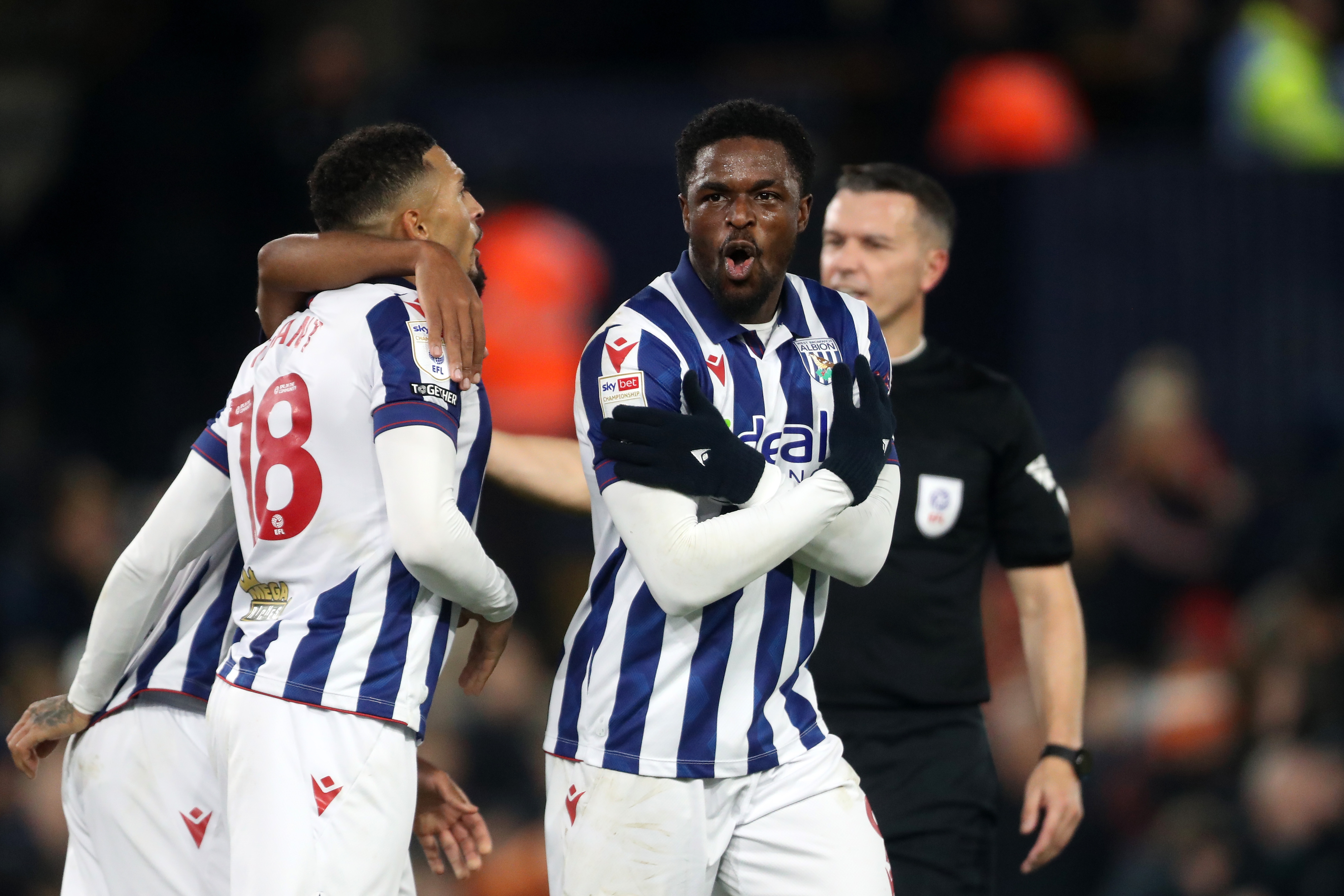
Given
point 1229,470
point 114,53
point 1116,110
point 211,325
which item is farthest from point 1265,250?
point 114,53

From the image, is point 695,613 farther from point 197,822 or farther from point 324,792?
point 197,822

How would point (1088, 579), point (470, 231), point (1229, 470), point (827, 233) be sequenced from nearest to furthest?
point (470, 231)
point (827, 233)
point (1088, 579)
point (1229, 470)

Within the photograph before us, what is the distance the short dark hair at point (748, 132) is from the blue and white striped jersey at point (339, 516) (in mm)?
677

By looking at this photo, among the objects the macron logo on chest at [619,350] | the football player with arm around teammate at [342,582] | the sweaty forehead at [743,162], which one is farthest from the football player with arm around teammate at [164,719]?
the sweaty forehead at [743,162]

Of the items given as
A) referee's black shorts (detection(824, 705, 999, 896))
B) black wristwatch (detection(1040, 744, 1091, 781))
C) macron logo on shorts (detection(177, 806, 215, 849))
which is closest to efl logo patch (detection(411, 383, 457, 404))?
macron logo on shorts (detection(177, 806, 215, 849))

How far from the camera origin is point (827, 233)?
15.6ft

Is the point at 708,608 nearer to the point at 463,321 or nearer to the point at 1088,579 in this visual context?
the point at 463,321

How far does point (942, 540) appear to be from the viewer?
4.54 metres

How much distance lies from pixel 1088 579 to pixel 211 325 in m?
5.09

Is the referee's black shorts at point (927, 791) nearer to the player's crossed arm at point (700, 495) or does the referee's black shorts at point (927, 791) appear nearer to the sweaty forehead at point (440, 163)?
the player's crossed arm at point (700, 495)

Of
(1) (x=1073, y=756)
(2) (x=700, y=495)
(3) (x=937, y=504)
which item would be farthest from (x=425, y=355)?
(1) (x=1073, y=756)

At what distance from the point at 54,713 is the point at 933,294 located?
5.38 m

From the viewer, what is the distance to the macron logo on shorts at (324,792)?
3320 millimetres

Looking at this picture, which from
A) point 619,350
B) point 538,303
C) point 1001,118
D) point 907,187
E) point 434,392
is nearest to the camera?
point 434,392
